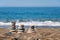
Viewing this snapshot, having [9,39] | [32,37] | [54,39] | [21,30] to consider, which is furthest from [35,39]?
[21,30]

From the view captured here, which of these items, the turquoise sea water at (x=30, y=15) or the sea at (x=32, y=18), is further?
the turquoise sea water at (x=30, y=15)

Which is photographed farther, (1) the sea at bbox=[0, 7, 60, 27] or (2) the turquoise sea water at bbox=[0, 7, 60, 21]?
(2) the turquoise sea water at bbox=[0, 7, 60, 21]

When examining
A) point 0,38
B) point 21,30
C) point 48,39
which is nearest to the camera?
point 0,38

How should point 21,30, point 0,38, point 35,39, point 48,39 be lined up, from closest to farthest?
point 35,39, point 0,38, point 48,39, point 21,30

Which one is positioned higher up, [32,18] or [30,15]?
[30,15]

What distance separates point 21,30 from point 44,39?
6.62ft

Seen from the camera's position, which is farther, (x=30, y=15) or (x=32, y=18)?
(x=30, y=15)

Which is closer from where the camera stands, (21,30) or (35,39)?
(35,39)

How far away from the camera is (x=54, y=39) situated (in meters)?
12.5

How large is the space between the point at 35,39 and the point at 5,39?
1839 millimetres

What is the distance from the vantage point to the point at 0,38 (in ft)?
37.2

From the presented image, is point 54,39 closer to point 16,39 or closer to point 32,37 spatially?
point 32,37

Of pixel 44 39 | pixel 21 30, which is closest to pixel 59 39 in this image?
pixel 44 39

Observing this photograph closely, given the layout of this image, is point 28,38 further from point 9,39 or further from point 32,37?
point 9,39
